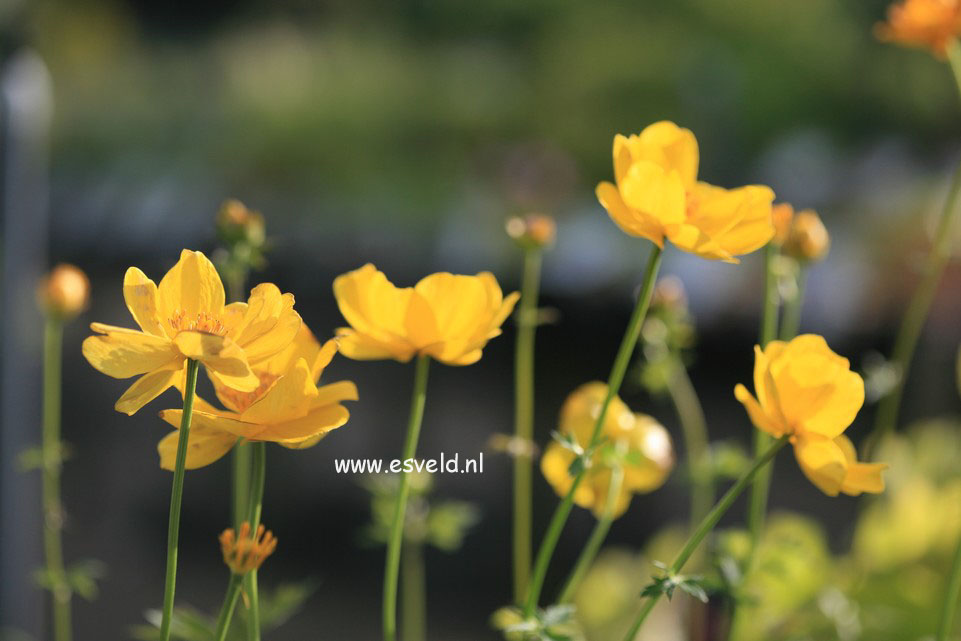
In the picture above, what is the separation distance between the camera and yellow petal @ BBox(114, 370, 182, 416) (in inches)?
8.0

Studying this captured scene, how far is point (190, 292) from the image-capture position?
22 centimetres

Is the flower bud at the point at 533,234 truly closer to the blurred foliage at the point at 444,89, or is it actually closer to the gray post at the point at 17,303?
the gray post at the point at 17,303

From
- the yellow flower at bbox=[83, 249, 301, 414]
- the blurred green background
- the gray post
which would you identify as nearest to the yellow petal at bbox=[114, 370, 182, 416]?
the yellow flower at bbox=[83, 249, 301, 414]

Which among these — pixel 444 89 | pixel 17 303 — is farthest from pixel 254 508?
pixel 444 89

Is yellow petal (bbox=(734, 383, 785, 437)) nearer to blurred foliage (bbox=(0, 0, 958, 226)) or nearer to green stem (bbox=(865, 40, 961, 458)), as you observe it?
green stem (bbox=(865, 40, 961, 458))

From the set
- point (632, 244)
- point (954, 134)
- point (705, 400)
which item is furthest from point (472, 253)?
point (954, 134)

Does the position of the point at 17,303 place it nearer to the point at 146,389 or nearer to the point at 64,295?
the point at 64,295

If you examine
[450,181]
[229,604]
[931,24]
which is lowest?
[229,604]

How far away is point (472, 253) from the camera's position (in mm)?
3211

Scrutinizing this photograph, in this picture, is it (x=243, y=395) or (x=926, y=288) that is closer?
(x=243, y=395)

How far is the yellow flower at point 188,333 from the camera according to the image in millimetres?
197

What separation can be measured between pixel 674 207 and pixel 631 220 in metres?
0.01

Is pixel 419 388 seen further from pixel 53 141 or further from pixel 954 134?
pixel 53 141

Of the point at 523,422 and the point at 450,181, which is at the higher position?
the point at 450,181
